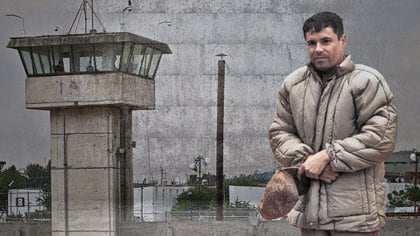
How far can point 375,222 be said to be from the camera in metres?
5.06

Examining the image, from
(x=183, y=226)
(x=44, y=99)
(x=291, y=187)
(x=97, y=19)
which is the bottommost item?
(x=183, y=226)

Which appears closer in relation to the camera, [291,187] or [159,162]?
[291,187]

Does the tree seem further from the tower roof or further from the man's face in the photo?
the man's face

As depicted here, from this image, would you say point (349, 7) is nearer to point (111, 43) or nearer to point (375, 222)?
point (111, 43)

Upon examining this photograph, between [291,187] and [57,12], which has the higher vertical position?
[57,12]

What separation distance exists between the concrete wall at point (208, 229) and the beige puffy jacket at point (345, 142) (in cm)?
493

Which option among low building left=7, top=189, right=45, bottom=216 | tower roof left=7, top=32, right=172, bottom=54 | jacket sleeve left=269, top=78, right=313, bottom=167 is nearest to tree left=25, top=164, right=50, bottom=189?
low building left=7, top=189, right=45, bottom=216

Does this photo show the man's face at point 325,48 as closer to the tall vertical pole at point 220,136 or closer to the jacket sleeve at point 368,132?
the jacket sleeve at point 368,132

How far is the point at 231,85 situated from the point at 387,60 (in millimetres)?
1649

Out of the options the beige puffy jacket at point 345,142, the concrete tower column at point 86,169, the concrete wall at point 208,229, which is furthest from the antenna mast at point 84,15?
the beige puffy jacket at point 345,142

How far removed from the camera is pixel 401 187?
10156 mm

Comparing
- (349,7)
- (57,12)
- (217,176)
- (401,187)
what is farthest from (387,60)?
(57,12)

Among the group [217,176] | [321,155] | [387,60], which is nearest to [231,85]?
[217,176]

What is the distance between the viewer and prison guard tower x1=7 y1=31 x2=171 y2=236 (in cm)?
995
